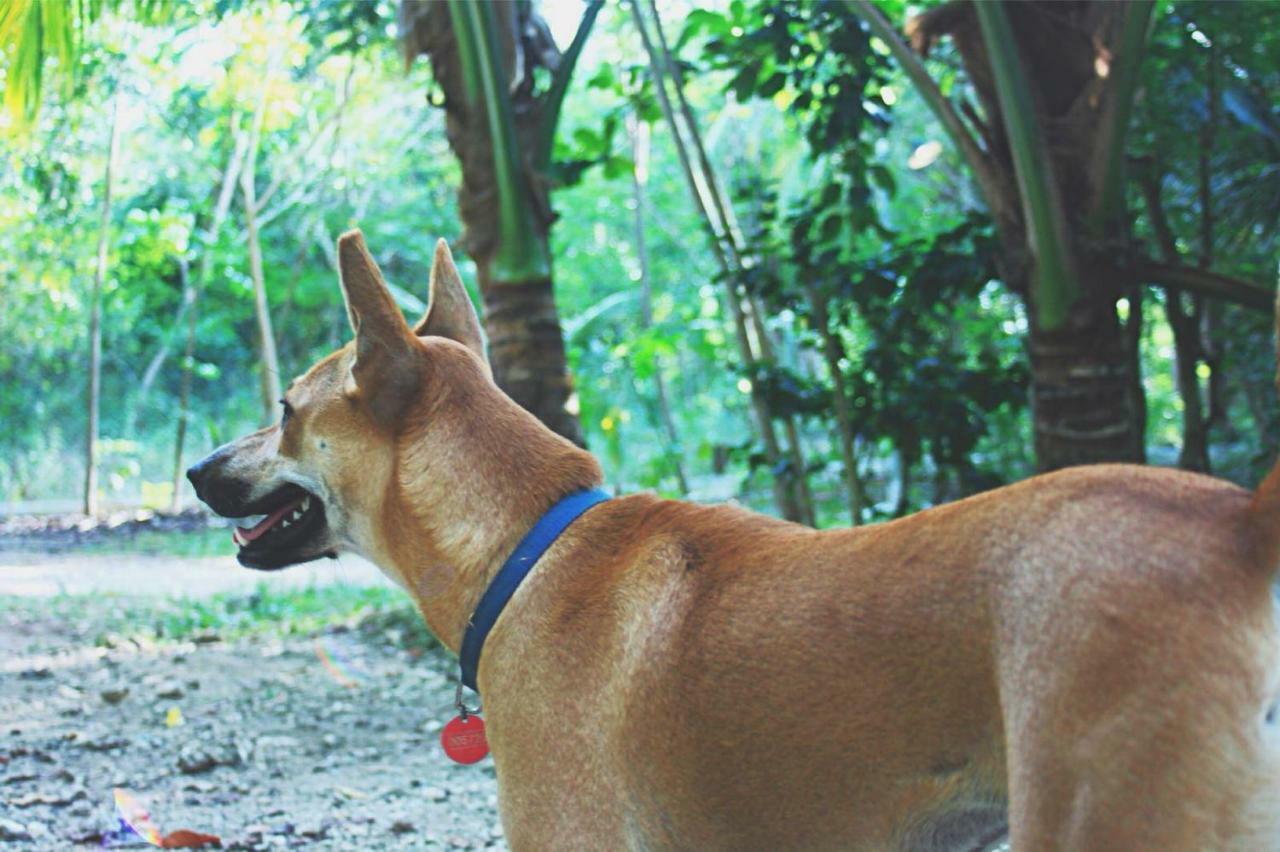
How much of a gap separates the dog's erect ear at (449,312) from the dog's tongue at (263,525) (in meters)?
0.63

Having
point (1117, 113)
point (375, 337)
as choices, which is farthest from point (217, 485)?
point (1117, 113)

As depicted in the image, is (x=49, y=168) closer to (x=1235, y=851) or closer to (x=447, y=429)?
(x=447, y=429)

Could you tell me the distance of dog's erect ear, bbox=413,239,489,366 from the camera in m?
3.37

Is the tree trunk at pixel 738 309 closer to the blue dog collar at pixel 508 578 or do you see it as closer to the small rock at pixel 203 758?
the small rock at pixel 203 758

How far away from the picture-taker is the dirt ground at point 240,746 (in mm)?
4414

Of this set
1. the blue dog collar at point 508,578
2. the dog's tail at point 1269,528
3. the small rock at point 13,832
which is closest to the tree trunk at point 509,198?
the small rock at point 13,832

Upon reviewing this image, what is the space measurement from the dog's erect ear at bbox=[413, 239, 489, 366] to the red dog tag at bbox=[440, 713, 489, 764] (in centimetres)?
98

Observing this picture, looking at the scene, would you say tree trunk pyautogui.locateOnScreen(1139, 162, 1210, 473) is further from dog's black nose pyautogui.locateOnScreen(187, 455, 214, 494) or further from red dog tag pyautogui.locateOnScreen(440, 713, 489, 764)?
dog's black nose pyautogui.locateOnScreen(187, 455, 214, 494)

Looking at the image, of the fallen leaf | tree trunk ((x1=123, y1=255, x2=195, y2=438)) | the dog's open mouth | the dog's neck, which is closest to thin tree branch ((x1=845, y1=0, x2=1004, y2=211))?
the dog's neck

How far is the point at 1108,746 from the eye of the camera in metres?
1.70

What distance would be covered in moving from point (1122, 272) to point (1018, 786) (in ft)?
13.2

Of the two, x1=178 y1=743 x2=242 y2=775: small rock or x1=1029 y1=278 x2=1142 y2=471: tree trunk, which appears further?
x1=1029 y1=278 x2=1142 y2=471: tree trunk

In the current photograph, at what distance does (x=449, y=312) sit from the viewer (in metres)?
3.38

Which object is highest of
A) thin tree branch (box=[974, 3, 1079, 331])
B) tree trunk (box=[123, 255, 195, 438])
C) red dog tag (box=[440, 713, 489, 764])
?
thin tree branch (box=[974, 3, 1079, 331])
